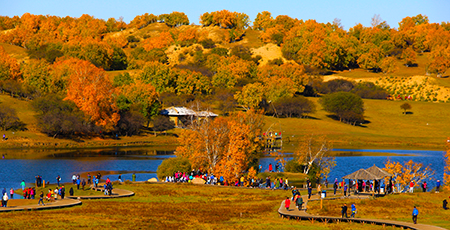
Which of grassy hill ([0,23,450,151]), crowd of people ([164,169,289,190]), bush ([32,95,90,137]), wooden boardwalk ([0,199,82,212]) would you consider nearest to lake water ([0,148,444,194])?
crowd of people ([164,169,289,190])

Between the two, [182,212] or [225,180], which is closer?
[182,212]

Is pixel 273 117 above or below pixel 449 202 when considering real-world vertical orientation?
above

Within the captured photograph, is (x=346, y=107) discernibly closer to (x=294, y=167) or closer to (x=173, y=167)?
(x=294, y=167)

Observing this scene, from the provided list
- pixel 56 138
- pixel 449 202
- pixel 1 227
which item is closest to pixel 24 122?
pixel 56 138

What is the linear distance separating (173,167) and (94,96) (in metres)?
63.6

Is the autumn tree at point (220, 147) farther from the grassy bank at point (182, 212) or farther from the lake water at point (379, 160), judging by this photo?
the lake water at point (379, 160)

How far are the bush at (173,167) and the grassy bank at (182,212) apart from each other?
30.7 ft

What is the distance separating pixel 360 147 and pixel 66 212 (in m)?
105

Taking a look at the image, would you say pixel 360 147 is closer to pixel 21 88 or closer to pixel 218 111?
pixel 218 111

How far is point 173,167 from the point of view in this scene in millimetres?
79062

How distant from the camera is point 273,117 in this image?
170 metres

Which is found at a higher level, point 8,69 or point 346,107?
point 8,69

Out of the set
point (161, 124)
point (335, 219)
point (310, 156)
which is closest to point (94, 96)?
point (161, 124)

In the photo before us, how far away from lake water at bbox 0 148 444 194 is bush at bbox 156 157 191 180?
4.50m
